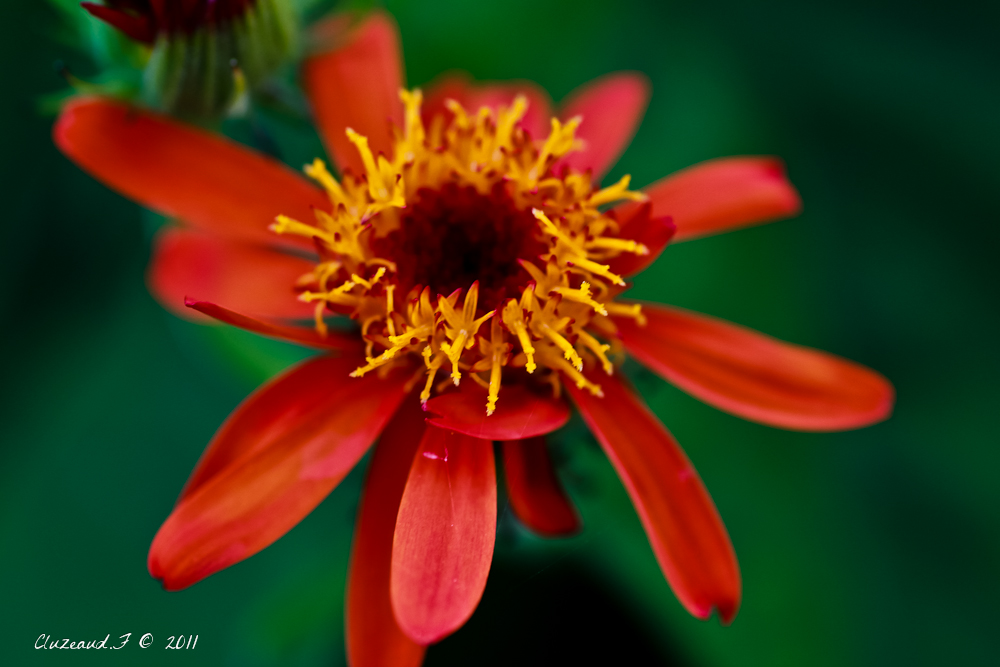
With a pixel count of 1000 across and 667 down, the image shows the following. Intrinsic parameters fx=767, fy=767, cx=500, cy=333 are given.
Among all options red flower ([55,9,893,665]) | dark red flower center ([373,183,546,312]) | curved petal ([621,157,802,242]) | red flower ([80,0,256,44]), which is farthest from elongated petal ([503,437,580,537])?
red flower ([80,0,256,44])

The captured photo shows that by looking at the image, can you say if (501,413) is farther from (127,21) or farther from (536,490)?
(127,21)

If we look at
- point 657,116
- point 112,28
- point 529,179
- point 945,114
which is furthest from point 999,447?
point 112,28

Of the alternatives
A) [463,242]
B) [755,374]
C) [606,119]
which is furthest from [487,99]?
[755,374]

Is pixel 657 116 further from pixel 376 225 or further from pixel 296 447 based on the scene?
pixel 296 447

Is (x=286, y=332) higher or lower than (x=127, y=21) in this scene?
lower

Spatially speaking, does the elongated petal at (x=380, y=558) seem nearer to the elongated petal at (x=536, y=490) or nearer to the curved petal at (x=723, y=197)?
the elongated petal at (x=536, y=490)
